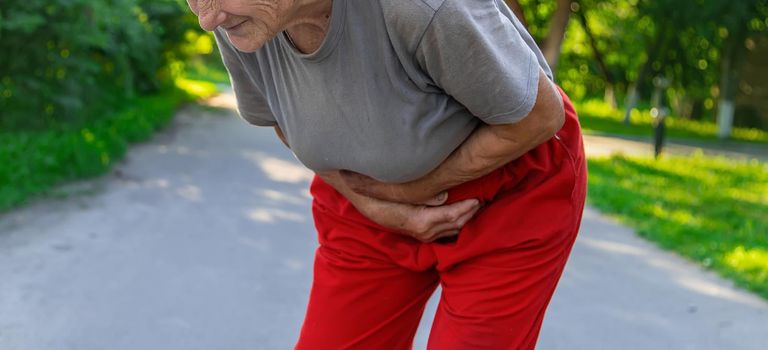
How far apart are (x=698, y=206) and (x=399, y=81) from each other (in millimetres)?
7050

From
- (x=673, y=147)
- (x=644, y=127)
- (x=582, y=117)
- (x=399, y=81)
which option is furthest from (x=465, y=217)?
(x=582, y=117)

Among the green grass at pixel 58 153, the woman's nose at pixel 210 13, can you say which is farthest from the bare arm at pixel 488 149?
the green grass at pixel 58 153

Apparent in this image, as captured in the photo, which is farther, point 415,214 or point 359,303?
point 359,303

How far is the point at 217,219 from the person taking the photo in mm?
6770

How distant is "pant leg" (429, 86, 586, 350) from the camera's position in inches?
86.2

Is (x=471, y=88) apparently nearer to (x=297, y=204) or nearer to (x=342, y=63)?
(x=342, y=63)

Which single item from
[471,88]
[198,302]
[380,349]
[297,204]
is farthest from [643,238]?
[471,88]

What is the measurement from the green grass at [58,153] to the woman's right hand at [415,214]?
4830mm

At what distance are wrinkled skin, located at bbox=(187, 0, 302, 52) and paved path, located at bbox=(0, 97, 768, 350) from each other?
265 cm

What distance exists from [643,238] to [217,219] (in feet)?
10.0

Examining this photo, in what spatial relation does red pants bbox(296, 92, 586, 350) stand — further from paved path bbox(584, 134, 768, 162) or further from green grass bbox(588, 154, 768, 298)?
paved path bbox(584, 134, 768, 162)

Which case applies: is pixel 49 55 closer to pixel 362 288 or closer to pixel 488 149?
pixel 362 288

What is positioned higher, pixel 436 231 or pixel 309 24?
pixel 309 24

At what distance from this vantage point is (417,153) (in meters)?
2.07
